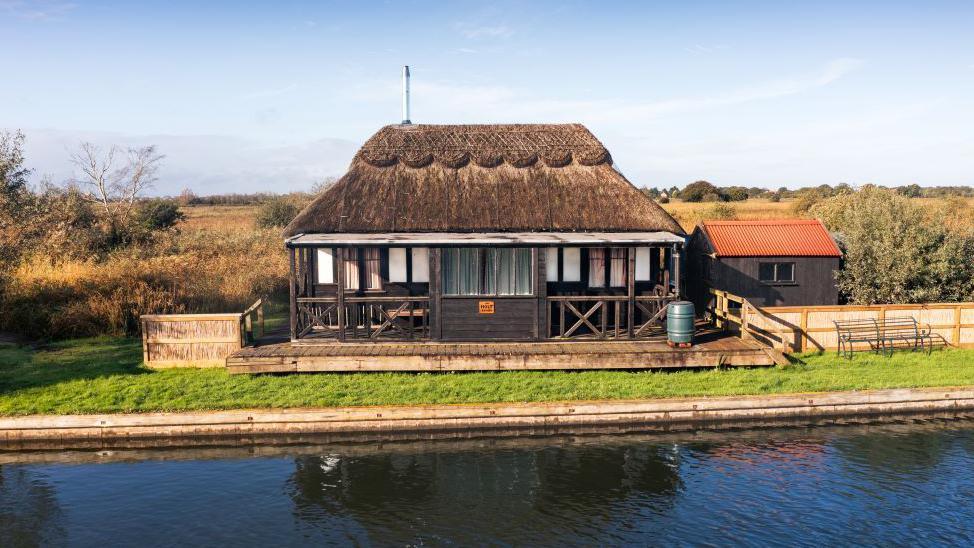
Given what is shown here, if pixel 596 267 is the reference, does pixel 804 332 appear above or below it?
below

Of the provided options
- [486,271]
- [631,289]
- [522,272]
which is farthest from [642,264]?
[486,271]

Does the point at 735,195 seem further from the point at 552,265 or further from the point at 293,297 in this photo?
the point at 293,297

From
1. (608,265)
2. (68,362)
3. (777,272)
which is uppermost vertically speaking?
(608,265)

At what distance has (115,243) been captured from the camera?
94.7 ft

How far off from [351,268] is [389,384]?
4.48 metres

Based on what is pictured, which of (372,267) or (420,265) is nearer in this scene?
(420,265)

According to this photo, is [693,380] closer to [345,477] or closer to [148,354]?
[345,477]

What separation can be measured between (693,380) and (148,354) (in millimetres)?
12822

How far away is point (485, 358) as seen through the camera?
15789 millimetres

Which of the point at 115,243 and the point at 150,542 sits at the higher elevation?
the point at 115,243

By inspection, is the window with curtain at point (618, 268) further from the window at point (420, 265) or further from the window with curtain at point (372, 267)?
the window with curtain at point (372, 267)

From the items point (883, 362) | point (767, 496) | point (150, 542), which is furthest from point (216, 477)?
point (883, 362)

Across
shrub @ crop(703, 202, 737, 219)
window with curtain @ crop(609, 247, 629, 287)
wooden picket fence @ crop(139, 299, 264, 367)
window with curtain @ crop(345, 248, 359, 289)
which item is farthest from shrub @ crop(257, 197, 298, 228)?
window with curtain @ crop(609, 247, 629, 287)

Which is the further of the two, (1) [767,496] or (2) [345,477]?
(2) [345,477]
